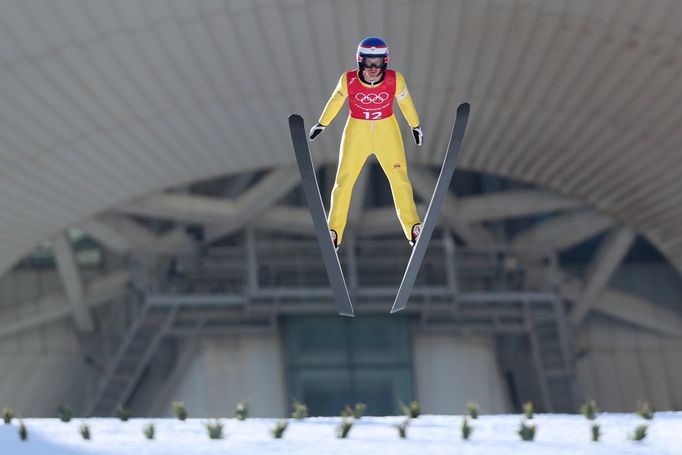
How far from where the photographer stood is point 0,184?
33.0 meters

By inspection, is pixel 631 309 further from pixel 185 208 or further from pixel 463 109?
pixel 463 109

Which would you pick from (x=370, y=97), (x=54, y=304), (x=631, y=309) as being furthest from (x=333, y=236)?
(x=54, y=304)

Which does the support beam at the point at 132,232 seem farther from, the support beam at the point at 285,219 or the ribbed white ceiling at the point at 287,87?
Result: the ribbed white ceiling at the point at 287,87

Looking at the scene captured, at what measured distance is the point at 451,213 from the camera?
136 feet

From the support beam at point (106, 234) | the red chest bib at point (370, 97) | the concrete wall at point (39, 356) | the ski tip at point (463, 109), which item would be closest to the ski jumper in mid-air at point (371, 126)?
the red chest bib at point (370, 97)

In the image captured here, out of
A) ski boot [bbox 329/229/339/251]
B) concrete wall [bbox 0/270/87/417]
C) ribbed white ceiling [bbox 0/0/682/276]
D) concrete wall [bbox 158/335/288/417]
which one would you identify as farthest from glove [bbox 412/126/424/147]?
concrete wall [bbox 0/270/87/417]

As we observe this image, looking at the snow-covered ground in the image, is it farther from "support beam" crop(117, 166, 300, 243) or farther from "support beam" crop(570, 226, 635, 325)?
"support beam" crop(570, 226, 635, 325)

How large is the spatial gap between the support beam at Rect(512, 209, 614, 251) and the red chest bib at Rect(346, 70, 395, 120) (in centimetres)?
2729

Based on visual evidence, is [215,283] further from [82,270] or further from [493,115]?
[493,115]

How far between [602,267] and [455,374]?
17.8ft

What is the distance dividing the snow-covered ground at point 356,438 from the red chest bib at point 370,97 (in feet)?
12.7

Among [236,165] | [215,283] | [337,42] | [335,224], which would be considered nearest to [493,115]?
[337,42]

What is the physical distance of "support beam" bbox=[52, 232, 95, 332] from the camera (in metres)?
43.6

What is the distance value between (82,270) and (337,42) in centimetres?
2084
